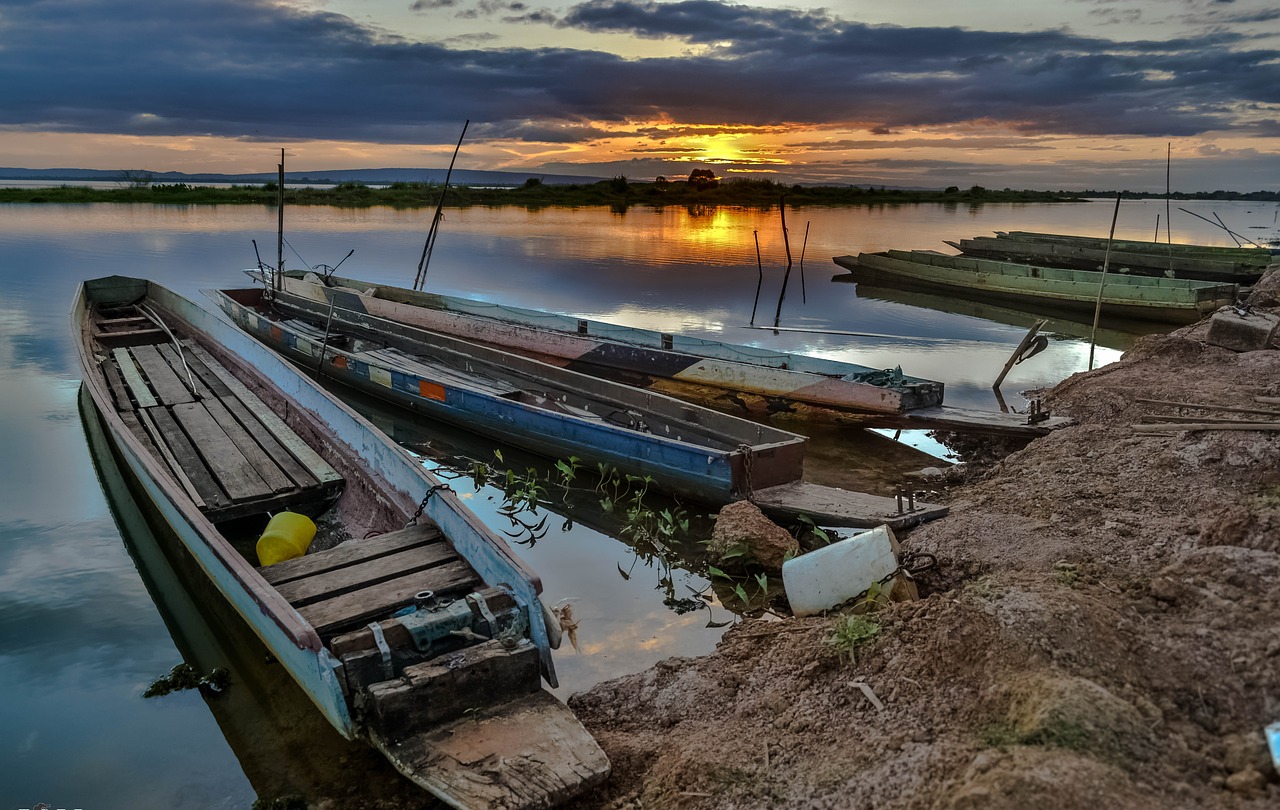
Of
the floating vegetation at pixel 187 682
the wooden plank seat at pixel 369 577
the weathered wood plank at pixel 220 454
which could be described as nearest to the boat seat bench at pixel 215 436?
the weathered wood plank at pixel 220 454

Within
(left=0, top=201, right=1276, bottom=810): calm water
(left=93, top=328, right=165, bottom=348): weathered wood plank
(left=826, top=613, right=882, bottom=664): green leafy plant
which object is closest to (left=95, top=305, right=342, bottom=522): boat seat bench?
(left=0, top=201, right=1276, bottom=810): calm water

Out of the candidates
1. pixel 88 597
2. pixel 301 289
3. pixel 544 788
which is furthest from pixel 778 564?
pixel 301 289

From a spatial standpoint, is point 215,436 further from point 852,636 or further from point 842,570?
point 852,636

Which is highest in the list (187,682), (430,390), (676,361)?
(676,361)

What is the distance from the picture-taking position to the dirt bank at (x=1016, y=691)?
2766 millimetres

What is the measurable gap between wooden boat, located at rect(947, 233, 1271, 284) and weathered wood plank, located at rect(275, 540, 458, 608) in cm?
1765

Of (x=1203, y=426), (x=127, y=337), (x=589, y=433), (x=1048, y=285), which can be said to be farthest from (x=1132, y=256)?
(x=127, y=337)

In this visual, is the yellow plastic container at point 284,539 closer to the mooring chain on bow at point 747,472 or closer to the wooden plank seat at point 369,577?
the wooden plank seat at point 369,577

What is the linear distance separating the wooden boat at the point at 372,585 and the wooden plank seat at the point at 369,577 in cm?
1

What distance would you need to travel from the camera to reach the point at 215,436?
7.35 meters

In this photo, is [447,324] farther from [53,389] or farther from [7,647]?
[7,647]

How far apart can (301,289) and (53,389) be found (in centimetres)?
505

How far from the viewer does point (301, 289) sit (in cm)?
1548

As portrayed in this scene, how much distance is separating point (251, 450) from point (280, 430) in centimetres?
53
